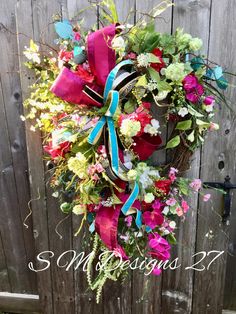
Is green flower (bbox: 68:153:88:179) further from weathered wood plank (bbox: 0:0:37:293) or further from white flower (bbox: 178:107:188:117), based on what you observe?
weathered wood plank (bbox: 0:0:37:293)

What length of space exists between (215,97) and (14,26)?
1.11 metres

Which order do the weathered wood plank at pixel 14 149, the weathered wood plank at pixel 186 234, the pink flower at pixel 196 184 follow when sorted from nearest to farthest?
the weathered wood plank at pixel 186 234
the pink flower at pixel 196 184
the weathered wood plank at pixel 14 149

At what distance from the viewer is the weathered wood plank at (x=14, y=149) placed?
79.8 inches

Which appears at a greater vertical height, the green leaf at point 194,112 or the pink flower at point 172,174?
the green leaf at point 194,112

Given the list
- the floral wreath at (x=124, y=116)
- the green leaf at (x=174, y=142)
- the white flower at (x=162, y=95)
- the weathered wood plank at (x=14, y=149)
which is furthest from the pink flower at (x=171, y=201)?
the weathered wood plank at (x=14, y=149)

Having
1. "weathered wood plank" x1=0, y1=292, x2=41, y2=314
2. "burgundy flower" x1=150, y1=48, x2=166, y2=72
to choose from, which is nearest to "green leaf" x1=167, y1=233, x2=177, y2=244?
"burgundy flower" x1=150, y1=48, x2=166, y2=72

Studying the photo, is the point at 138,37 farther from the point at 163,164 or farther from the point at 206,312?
the point at 206,312

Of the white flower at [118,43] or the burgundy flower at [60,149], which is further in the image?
the burgundy flower at [60,149]

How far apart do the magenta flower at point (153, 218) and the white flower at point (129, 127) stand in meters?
0.44

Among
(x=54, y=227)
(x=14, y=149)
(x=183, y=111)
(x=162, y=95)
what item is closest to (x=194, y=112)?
(x=183, y=111)

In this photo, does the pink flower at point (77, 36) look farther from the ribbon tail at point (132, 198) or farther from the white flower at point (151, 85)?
the ribbon tail at point (132, 198)

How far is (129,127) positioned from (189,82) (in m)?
0.34

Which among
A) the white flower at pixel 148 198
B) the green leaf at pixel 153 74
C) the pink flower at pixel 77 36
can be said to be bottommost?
the white flower at pixel 148 198

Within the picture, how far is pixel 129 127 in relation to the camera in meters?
1.52
